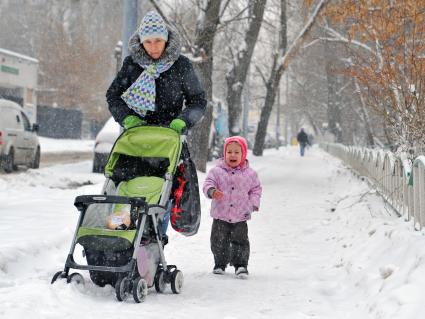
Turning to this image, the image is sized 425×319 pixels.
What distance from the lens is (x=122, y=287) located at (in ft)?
16.6

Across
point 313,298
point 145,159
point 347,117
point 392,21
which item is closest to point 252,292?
point 313,298

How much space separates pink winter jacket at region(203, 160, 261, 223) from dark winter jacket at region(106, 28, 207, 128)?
1.03m

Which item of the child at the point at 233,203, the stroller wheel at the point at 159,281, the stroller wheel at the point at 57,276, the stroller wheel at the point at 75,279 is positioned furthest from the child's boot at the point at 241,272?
the stroller wheel at the point at 57,276

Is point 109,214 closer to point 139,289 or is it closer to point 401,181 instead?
point 139,289

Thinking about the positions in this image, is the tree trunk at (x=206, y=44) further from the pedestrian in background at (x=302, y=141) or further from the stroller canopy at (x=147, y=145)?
the pedestrian in background at (x=302, y=141)

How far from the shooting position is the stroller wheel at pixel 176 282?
5656 mm

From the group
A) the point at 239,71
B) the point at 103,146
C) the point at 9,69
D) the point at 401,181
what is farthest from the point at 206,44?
the point at 9,69

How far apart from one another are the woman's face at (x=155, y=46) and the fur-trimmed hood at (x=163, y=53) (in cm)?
4

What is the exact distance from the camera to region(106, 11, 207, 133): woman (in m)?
5.90

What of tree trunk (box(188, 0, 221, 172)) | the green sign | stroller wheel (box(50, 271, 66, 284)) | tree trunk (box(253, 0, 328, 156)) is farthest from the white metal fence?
the green sign

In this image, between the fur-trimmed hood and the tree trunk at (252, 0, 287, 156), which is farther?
the tree trunk at (252, 0, 287, 156)

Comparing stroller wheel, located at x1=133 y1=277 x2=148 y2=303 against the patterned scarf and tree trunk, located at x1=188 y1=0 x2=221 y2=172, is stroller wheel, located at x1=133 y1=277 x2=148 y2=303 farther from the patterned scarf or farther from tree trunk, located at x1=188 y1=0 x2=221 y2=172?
tree trunk, located at x1=188 y1=0 x2=221 y2=172

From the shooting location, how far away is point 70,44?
54312 mm

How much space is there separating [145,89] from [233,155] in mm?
1383
